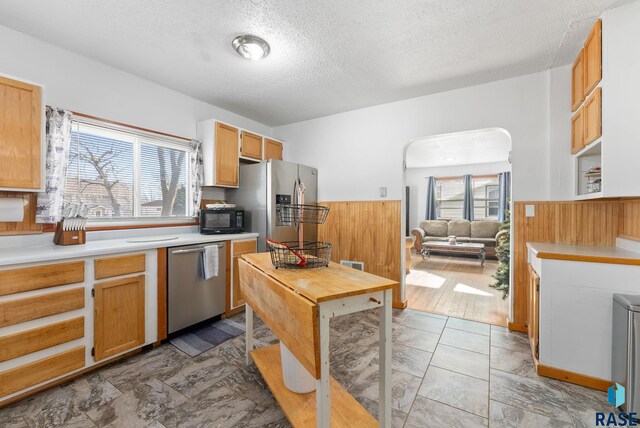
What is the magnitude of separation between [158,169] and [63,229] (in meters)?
1.12

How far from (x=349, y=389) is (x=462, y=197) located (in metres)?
7.39

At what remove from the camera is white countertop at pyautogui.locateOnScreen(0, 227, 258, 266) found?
5.73ft

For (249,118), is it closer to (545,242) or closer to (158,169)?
(158,169)

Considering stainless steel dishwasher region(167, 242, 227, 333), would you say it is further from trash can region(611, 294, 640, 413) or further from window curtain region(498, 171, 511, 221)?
window curtain region(498, 171, 511, 221)

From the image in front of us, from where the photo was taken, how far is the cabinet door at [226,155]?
325 cm

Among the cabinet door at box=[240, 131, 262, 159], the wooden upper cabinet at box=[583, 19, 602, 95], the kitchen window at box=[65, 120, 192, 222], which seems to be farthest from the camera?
the cabinet door at box=[240, 131, 262, 159]

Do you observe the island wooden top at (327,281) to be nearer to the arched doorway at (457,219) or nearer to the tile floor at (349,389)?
the tile floor at (349,389)

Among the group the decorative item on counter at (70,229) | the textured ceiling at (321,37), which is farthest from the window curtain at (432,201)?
the decorative item on counter at (70,229)

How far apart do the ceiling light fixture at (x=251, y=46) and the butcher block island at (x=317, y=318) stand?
68.4 inches

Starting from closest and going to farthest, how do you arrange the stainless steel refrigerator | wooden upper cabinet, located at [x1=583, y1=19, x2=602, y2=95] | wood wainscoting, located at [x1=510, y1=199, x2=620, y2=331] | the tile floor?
the tile floor → wooden upper cabinet, located at [x1=583, y1=19, x2=602, y2=95] → wood wainscoting, located at [x1=510, y1=199, x2=620, y2=331] → the stainless steel refrigerator

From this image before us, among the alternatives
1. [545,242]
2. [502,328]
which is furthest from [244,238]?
[545,242]

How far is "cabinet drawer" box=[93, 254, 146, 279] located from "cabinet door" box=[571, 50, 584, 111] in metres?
3.89

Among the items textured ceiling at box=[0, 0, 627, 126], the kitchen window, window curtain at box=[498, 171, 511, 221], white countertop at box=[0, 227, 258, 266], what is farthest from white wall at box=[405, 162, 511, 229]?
the kitchen window

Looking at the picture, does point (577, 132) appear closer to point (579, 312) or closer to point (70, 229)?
point (579, 312)
